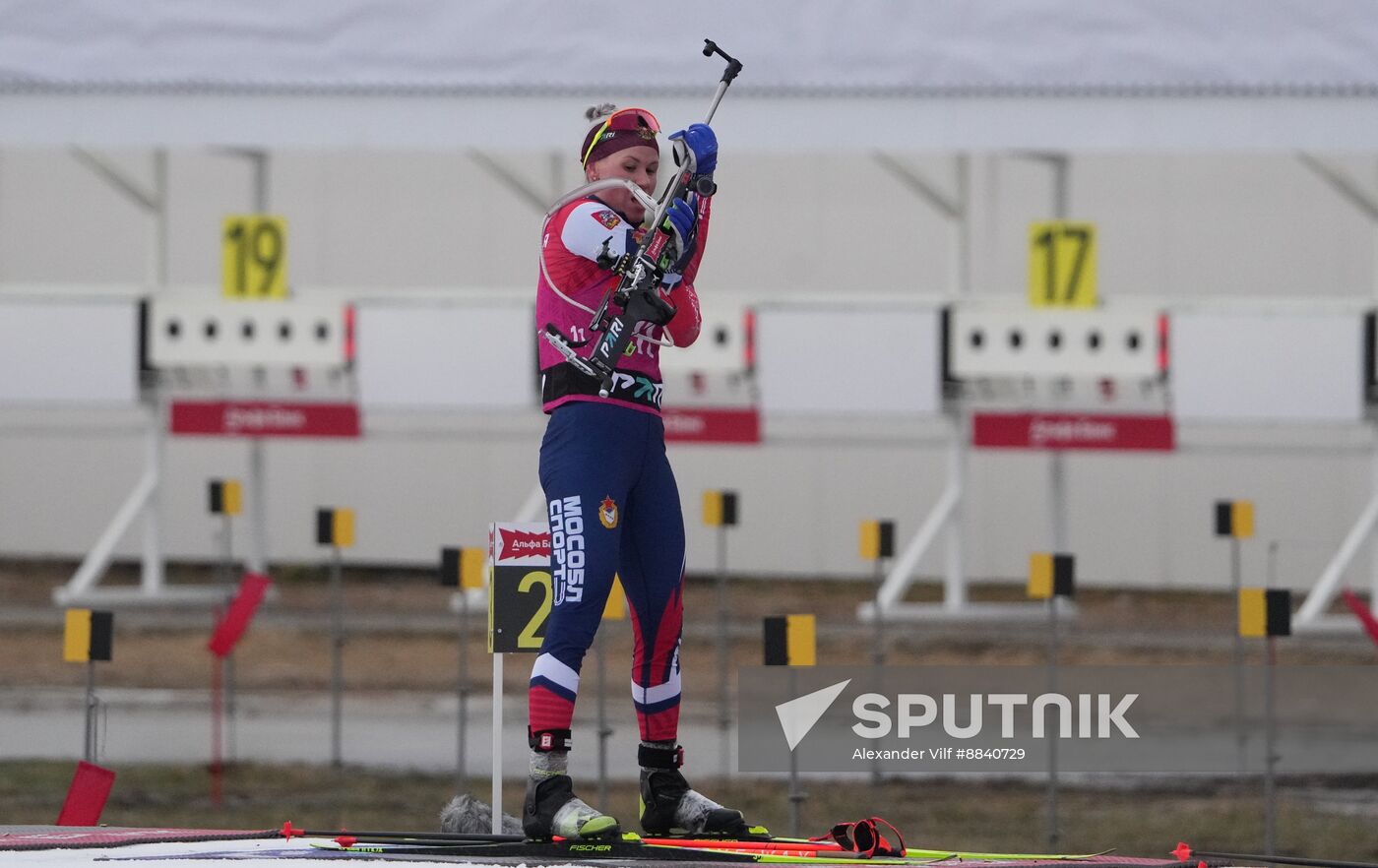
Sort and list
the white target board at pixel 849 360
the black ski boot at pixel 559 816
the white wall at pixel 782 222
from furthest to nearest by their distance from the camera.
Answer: the white wall at pixel 782 222 < the white target board at pixel 849 360 < the black ski boot at pixel 559 816

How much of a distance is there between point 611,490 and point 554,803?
0.79 m

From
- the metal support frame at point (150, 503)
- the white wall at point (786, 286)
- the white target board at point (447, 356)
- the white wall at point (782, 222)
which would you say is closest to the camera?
the white target board at point (447, 356)

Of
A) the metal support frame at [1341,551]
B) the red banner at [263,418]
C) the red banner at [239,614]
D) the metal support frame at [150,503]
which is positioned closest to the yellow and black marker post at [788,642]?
the red banner at [239,614]

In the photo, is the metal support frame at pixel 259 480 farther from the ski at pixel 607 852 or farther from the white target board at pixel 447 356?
the ski at pixel 607 852

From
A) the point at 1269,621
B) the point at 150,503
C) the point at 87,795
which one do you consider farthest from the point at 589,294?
the point at 150,503

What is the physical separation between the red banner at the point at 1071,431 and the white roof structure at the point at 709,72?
2.16m

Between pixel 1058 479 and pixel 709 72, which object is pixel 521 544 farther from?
pixel 1058 479

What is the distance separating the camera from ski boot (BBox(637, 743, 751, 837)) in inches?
228

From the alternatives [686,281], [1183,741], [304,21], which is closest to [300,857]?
[686,281]

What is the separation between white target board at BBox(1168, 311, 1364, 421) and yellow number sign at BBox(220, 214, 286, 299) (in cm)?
655

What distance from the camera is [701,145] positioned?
5.64 metres

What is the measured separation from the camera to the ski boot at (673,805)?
5.79 m

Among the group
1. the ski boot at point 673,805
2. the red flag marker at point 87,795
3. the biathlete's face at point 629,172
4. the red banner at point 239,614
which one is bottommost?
the red flag marker at point 87,795

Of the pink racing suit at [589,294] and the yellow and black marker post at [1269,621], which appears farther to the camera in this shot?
the yellow and black marker post at [1269,621]
